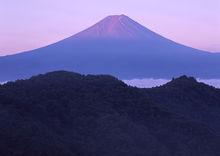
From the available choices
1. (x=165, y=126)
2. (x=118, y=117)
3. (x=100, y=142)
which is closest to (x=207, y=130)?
(x=165, y=126)

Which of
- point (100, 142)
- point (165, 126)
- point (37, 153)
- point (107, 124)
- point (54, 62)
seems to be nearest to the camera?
point (37, 153)

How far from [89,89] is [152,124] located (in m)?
2.70

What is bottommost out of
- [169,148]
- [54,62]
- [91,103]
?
[169,148]

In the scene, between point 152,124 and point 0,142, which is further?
point 152,124

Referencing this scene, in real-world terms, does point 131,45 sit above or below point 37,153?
above

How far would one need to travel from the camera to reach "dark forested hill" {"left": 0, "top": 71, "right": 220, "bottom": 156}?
12.4m

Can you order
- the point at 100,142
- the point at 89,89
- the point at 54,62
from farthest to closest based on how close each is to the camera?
the point at 54,62 → the point at 89,89 → the point at 100,142

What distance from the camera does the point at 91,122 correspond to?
1498cm

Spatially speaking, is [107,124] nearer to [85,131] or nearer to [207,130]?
[85,131]

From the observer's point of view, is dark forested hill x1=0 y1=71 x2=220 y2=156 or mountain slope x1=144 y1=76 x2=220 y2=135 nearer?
dark forested hill x1=0 y1=71 x2=220 y2=156

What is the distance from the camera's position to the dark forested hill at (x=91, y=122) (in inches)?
488

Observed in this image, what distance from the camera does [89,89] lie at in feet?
57.6

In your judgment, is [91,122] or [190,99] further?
[190,99]

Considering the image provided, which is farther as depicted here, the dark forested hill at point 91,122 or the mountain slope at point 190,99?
the mountain slope at point 190,99
